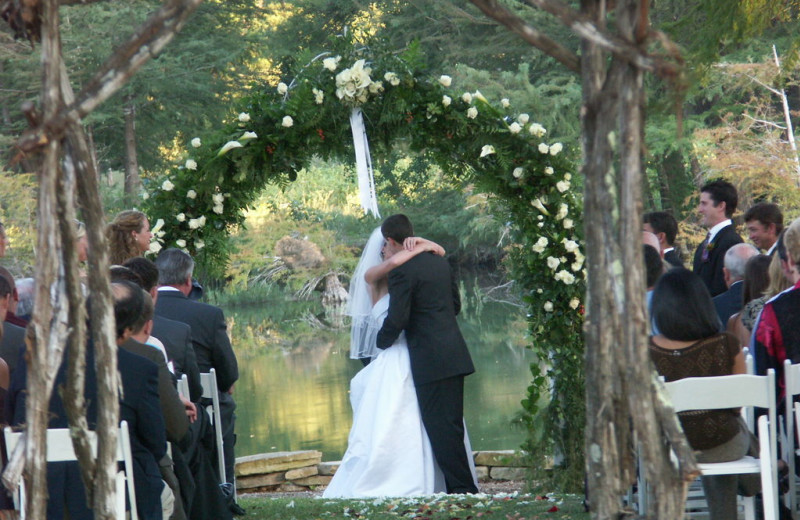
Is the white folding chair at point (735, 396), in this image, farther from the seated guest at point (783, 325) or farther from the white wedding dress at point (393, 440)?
the white wedding dress at point (393, 440)

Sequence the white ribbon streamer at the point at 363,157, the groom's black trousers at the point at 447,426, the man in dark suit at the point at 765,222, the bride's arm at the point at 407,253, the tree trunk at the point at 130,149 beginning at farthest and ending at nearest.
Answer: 1. the tree trunk at the point at 130,149
2. the groom's black trousers at the point at 447,426
3. the bride's arm at the point at 407,253
4. the white ribbon streamer at the point at 363,157
5. the man in dark suit at the point at 765,222

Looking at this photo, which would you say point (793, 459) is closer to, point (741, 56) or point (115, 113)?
point (741, 56)

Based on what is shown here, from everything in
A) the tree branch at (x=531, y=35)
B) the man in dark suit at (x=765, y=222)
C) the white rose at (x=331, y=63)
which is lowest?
the man in dark suit at (x=765, y=222)

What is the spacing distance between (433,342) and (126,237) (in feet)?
6.83

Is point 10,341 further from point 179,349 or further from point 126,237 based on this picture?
point 126,237

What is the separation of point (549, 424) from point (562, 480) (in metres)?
0.36

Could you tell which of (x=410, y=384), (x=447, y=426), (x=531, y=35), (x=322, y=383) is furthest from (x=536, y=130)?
(x=322, y=383)

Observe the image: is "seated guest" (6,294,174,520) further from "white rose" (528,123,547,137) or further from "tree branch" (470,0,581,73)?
"white rose" (528,123,547,137)

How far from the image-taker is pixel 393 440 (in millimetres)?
6203

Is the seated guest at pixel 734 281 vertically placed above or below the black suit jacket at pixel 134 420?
above

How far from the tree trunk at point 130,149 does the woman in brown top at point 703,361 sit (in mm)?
18696

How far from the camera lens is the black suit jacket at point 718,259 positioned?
5859mm

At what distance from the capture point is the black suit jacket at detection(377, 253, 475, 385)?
6020 millimetres

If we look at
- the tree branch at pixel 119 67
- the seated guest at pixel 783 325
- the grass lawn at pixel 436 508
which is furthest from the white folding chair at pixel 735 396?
the tree branch at pixel 119 67
